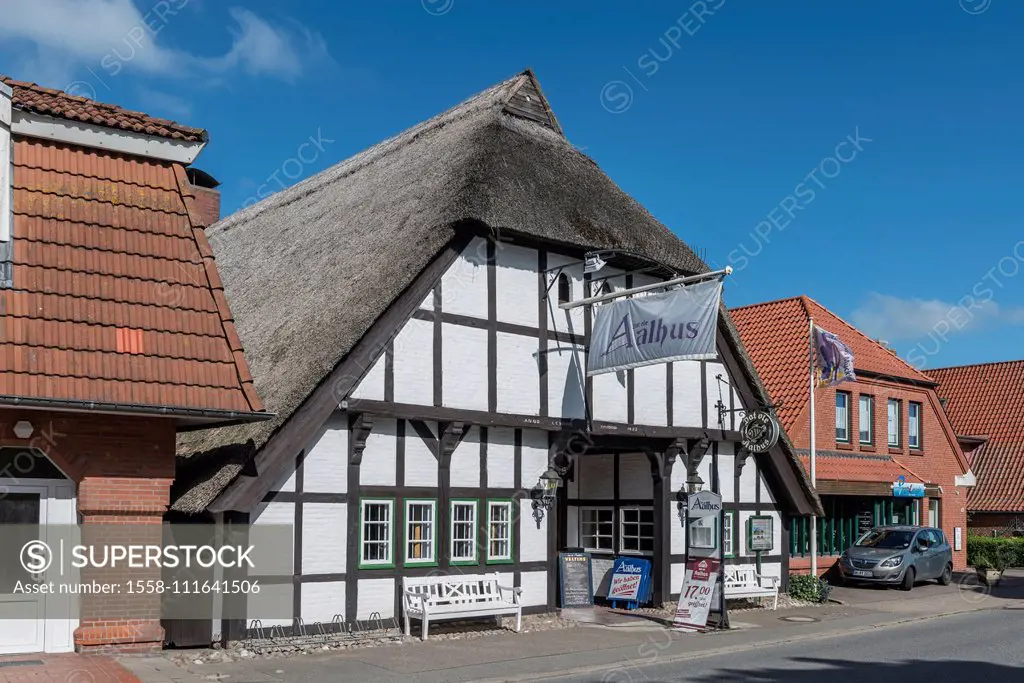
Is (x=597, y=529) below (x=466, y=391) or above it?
below

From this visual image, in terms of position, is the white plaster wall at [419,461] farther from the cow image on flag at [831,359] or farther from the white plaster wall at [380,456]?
the cow image on flag at [831,359]

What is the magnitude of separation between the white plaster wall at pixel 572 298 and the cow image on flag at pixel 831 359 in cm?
751

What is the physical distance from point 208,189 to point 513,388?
1512 centimetres

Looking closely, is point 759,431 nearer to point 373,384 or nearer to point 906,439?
point 373,384

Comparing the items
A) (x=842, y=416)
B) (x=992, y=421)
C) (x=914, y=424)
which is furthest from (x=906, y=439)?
(x=992, y=421)

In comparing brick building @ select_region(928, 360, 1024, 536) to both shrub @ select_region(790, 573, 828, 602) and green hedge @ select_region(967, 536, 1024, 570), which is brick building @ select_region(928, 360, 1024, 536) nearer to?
green hedge @ select_region(967, 536, 1024, 570)

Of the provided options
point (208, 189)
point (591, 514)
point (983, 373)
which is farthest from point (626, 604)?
point (983, 373)

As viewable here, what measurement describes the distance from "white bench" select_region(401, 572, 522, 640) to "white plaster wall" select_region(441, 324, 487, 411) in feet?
8.72

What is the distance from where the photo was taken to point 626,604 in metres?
20.5

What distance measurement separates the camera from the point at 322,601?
51.0ft

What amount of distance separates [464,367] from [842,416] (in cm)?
1406

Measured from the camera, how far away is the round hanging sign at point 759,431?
Answer: 20.5 meters

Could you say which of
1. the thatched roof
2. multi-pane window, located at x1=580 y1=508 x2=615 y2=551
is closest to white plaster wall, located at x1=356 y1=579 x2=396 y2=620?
the thatched roof

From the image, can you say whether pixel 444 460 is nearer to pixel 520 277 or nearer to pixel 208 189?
pixel 520 277
